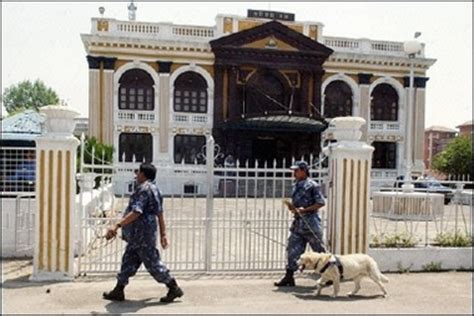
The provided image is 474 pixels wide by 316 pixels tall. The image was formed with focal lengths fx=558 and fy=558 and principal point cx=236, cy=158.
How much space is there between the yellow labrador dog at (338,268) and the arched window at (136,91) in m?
24.3

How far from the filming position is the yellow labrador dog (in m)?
6.89

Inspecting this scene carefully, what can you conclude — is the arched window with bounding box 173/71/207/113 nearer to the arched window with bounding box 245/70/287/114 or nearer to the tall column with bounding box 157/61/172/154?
the tall column with bounding box 157/61/172/154

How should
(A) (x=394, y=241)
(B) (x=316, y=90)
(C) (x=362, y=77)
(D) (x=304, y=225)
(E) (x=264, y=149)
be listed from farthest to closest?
(C) (x=362, y=77) < (B) (x=316, y=90) < (E) (x=264, y=149) < (A) (x=394, y=241) < (D) (x=304, y=225)

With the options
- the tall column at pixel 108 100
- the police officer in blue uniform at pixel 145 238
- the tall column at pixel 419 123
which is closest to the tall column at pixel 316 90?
the tall column at pixel 419 123

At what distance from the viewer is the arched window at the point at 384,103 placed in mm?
33469

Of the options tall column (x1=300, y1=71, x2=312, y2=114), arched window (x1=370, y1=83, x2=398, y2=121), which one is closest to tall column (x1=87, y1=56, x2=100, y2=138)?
tall column (x1=300, y1=71, x2=312, y2=114)

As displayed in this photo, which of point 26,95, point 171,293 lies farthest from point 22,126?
point 26,95

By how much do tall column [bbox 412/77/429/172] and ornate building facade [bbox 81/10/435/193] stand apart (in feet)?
12.7

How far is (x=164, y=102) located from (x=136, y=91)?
1.64m

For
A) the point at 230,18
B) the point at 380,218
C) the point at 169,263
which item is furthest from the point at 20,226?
the point at 230,18

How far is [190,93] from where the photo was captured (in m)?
30.9

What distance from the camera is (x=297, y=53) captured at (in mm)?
30969

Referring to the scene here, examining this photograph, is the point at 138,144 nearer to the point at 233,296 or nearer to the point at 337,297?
the point at 233,296

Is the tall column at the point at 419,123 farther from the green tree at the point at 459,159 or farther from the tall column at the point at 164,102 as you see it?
the tall column at the point at 164,102
